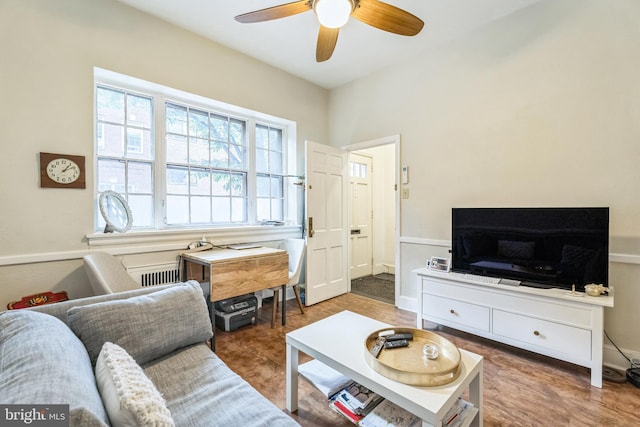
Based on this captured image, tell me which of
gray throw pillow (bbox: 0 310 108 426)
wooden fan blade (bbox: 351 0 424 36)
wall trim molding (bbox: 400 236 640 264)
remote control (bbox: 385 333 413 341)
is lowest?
remote control (bbox: 385 333 413 341)

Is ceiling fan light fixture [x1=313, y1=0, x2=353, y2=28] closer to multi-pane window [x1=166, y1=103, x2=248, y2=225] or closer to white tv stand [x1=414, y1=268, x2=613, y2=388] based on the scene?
multi-pane window [x1=166, y1=103, x2=248, y2=225]

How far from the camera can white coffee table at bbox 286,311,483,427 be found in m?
1.12

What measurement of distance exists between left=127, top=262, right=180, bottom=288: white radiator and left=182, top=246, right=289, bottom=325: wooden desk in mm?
94

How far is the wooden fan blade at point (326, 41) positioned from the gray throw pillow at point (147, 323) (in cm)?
197

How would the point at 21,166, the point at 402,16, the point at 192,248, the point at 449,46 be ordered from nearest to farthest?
the point at 402,16, the point at 21,166, the point at 192,248, the point at 449,46

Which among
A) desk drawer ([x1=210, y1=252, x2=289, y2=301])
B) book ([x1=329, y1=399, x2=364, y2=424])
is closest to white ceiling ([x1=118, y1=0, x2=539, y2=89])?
desk drawer ([x1=210, y1=252, x2=289, y2=301])

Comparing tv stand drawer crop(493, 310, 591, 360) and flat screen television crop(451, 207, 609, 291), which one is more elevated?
flat screen television crop(451, 207, 609, 291)

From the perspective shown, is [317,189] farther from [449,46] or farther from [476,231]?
[449,46]

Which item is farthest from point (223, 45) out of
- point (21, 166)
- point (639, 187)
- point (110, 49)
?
point (639, 187)

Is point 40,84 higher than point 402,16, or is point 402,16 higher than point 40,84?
point 402,16

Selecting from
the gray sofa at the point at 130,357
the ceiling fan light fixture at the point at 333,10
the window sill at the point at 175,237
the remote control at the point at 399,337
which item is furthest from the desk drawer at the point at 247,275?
the ceiling fan light fixture at the point at 333,10

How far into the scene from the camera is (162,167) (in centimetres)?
280

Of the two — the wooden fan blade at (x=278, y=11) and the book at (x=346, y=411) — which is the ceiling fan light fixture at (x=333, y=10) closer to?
the wooden fan blade at (x=278, y=11)

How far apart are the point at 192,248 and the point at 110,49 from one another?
182 centimetres
